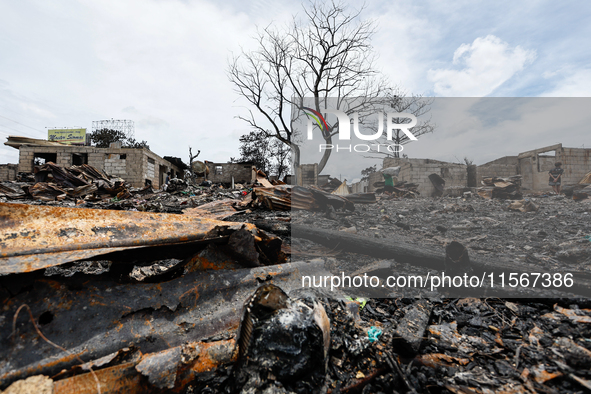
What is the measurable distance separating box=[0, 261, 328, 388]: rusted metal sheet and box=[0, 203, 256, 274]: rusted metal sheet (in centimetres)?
21

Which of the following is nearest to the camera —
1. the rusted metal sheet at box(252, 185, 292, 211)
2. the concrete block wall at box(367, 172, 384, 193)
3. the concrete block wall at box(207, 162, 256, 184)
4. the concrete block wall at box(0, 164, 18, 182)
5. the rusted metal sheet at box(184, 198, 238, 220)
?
the rusted metal sheet at box(184, 198, 238, 220)

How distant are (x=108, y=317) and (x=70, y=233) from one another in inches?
19.1

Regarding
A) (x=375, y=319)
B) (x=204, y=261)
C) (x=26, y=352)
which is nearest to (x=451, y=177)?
(x=375, y=319)

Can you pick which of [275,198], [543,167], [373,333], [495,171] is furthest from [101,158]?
[543,167]

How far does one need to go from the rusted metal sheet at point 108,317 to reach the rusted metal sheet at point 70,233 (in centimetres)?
21

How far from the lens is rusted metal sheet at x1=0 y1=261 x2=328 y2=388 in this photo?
1.08m

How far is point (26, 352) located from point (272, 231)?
110 inches

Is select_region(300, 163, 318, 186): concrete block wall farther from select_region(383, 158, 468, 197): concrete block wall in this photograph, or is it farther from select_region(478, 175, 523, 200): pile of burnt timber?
select_region(478, 175, 523, 200): pile of burnt timber

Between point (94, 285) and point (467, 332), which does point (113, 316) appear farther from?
point (467, 332)

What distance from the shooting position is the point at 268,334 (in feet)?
3.95

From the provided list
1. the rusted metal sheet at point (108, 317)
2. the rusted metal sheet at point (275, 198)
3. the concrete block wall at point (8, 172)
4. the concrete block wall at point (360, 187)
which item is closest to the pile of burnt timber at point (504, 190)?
the rusted metal sheet at point (275, 198)

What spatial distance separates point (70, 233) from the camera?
4.31 feet

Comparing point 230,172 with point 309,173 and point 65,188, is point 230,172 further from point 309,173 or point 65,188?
point 65,188

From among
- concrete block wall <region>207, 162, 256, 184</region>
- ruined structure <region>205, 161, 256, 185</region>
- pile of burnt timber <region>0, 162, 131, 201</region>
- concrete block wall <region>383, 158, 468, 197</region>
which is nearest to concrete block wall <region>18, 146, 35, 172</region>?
pile of burnt timber <region>0, 162, 131, 201</region>
